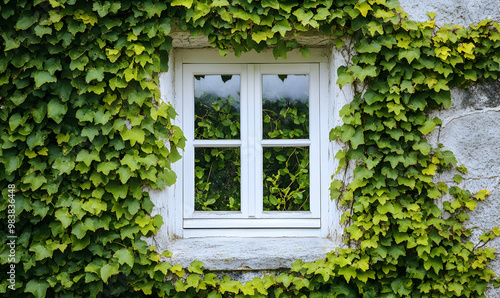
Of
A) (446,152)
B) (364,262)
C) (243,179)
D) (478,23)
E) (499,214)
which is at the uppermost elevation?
(478,23)

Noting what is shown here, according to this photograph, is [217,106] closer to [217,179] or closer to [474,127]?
[217,179]

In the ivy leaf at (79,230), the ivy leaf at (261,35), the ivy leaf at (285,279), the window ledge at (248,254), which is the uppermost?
the ivy leaf at (261,35)

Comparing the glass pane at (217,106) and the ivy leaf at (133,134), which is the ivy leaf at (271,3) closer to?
the glass pane at (217,106)

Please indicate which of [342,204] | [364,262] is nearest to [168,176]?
[342,204]

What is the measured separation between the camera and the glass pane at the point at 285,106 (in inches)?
102

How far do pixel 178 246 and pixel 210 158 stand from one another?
1.97ft

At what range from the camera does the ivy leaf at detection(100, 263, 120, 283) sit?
7.22ft

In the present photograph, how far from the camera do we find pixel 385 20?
7.30 feet

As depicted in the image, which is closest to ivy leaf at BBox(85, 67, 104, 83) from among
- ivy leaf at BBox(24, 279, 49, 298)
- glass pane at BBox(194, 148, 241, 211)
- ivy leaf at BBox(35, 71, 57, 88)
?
ivy leaf at BBox(35, 71, 57, 88)

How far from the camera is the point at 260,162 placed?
256cm

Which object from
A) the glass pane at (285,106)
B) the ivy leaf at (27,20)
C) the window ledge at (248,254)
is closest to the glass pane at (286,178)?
Result: the glass pane at (285,106)

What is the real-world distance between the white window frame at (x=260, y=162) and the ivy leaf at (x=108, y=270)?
407 millimetres

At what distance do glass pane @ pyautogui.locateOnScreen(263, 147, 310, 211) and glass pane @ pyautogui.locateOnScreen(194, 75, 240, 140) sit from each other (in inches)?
12.0

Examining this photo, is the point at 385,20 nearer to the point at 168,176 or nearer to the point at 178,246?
the point at 168,176
